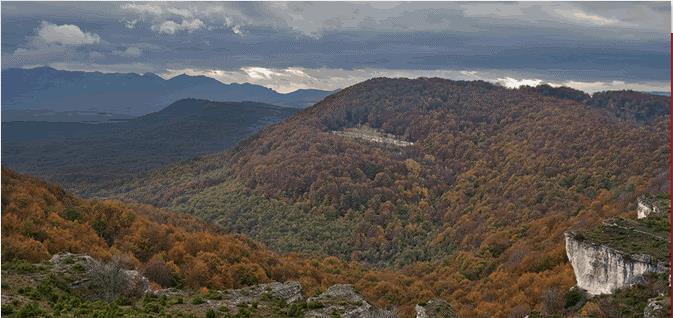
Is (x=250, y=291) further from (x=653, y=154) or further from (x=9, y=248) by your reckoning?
(x=653, y=154)

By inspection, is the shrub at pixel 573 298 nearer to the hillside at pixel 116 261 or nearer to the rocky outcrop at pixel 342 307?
the hillside at pixel 116 261

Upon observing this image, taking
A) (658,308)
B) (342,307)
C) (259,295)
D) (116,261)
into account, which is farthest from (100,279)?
(658,308)

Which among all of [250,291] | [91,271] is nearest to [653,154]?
[250,291]

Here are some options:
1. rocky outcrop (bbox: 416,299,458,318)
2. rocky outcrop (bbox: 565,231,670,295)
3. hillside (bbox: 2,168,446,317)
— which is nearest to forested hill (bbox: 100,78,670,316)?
hillside (bbox: 2,168,446,317)

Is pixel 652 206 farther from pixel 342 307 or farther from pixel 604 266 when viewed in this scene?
pixel 342 307

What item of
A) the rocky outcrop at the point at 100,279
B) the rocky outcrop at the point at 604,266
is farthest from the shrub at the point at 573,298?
the rocky outcrop at the point at 100,279
